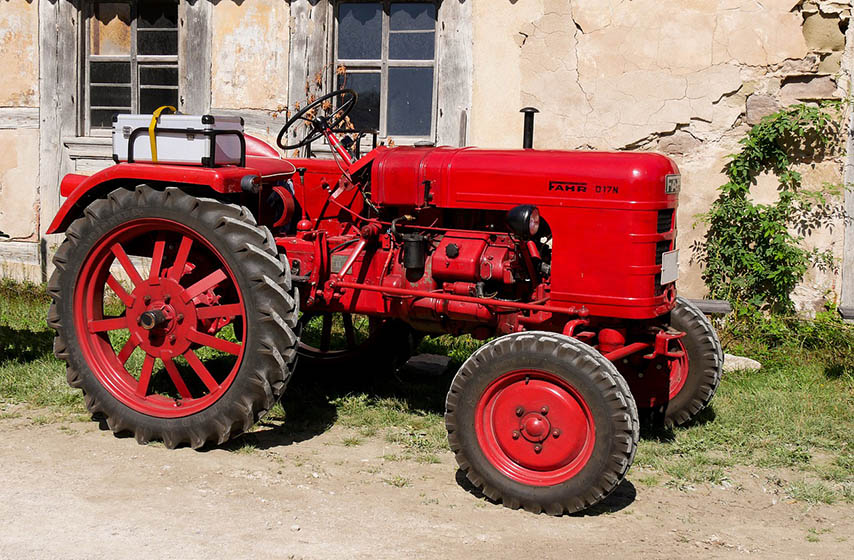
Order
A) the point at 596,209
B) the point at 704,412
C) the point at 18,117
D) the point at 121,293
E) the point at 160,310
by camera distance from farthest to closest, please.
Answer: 1. the point at 18,117
2. the point at 704,412
3. the point at 121,293
4. the point at 160,310
5. the point at 596,209

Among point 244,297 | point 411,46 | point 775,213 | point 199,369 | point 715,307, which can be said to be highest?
point 411,46

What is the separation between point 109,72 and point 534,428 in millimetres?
5859

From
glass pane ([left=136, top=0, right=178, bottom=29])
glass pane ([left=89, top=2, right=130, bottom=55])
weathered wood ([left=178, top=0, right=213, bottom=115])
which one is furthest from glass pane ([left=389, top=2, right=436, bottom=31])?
glass pane ([left=89, top=2, right=130, bottom=55])

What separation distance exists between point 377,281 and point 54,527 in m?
1.96

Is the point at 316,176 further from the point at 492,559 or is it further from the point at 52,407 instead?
the point at 492,559

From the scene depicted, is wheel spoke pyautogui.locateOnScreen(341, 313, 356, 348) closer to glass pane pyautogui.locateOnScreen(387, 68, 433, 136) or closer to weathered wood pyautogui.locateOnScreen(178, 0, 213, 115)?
glass pane pyautogui.locateOnScreen(387, 68, 433, 136)

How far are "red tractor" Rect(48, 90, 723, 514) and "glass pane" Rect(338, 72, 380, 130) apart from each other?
261 cm

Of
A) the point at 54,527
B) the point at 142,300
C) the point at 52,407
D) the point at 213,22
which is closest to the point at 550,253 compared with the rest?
the point at 142,300

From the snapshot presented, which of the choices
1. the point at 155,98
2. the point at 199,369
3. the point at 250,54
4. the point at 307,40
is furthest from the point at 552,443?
the point at 155,98

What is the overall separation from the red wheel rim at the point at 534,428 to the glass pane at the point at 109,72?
551 centimetres

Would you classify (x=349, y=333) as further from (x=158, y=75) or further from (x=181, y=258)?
(x=158, y=75)

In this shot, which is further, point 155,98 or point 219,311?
point 155,98

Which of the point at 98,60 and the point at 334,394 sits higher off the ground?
the point at 98,60

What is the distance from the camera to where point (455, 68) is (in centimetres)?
762
